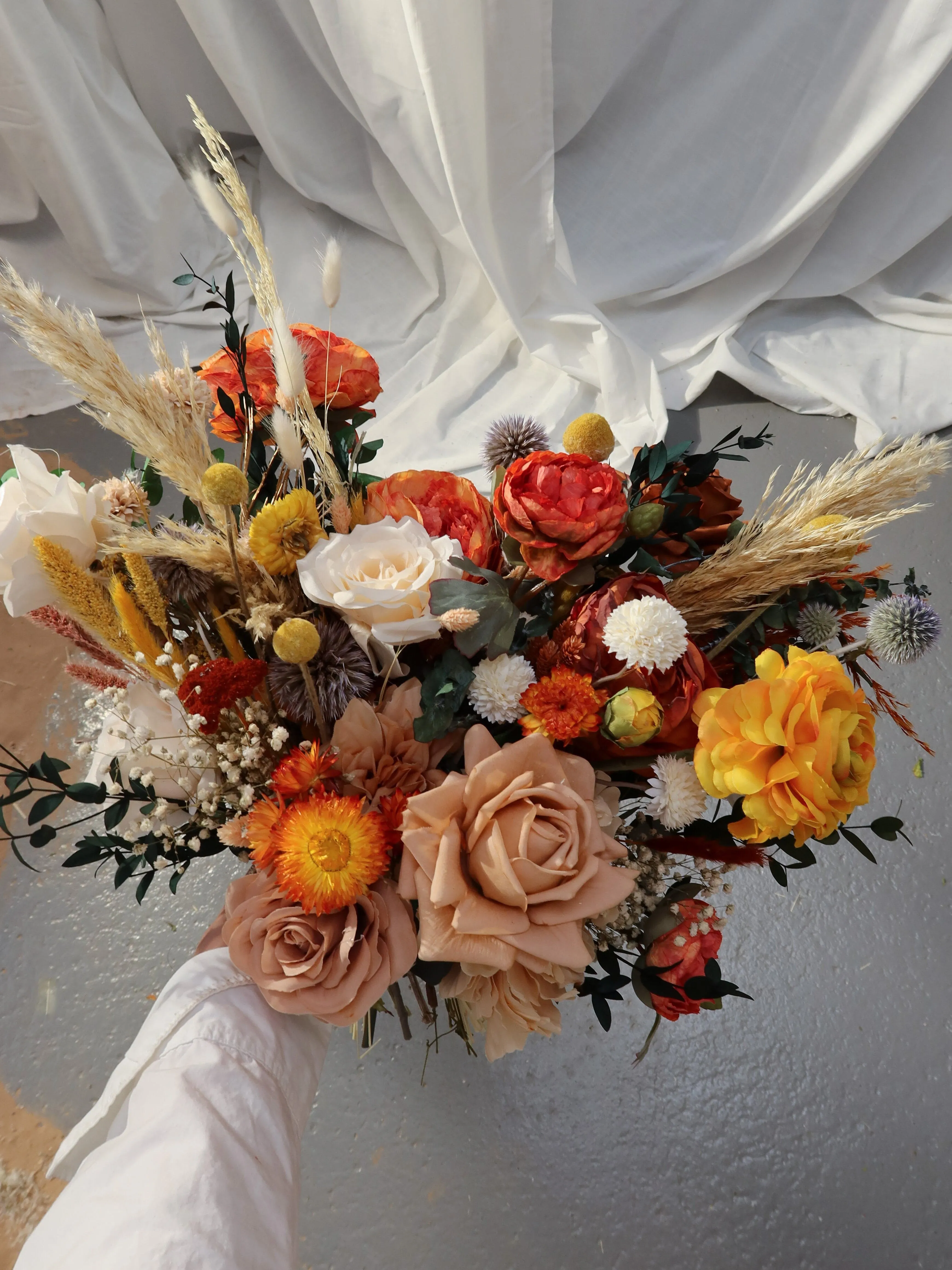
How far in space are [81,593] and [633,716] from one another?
1.28 ft

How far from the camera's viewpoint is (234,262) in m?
2.14

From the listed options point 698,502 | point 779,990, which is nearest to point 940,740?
point 779,990

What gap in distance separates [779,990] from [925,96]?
1825mm

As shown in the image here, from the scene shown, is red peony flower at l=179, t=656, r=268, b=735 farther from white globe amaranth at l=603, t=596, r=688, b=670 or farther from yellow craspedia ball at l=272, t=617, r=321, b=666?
white globe amaranth at l=603, t=596, r=688, b=670

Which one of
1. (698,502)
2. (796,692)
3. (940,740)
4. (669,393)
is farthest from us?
(669,393)

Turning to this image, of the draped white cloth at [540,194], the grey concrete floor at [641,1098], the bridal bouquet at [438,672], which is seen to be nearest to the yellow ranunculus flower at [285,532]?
the bridal bouquet at [438,672]

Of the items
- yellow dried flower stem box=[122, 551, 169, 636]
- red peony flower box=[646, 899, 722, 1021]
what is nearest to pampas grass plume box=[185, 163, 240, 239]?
yellow dried flower stem box=[122, 551, 169, 636]

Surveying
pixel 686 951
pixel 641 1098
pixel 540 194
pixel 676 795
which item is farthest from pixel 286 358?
pixel 540 194

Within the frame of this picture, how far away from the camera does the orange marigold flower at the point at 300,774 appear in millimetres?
566

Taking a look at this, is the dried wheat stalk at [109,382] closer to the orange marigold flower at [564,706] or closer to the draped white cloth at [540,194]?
the orange marigold flower at [564,706]

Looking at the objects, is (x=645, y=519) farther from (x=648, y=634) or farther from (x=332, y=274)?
(x=332, y=274)

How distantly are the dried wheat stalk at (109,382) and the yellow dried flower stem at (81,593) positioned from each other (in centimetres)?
9

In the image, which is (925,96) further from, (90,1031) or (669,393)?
(90,1031)

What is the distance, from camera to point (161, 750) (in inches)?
24.6
